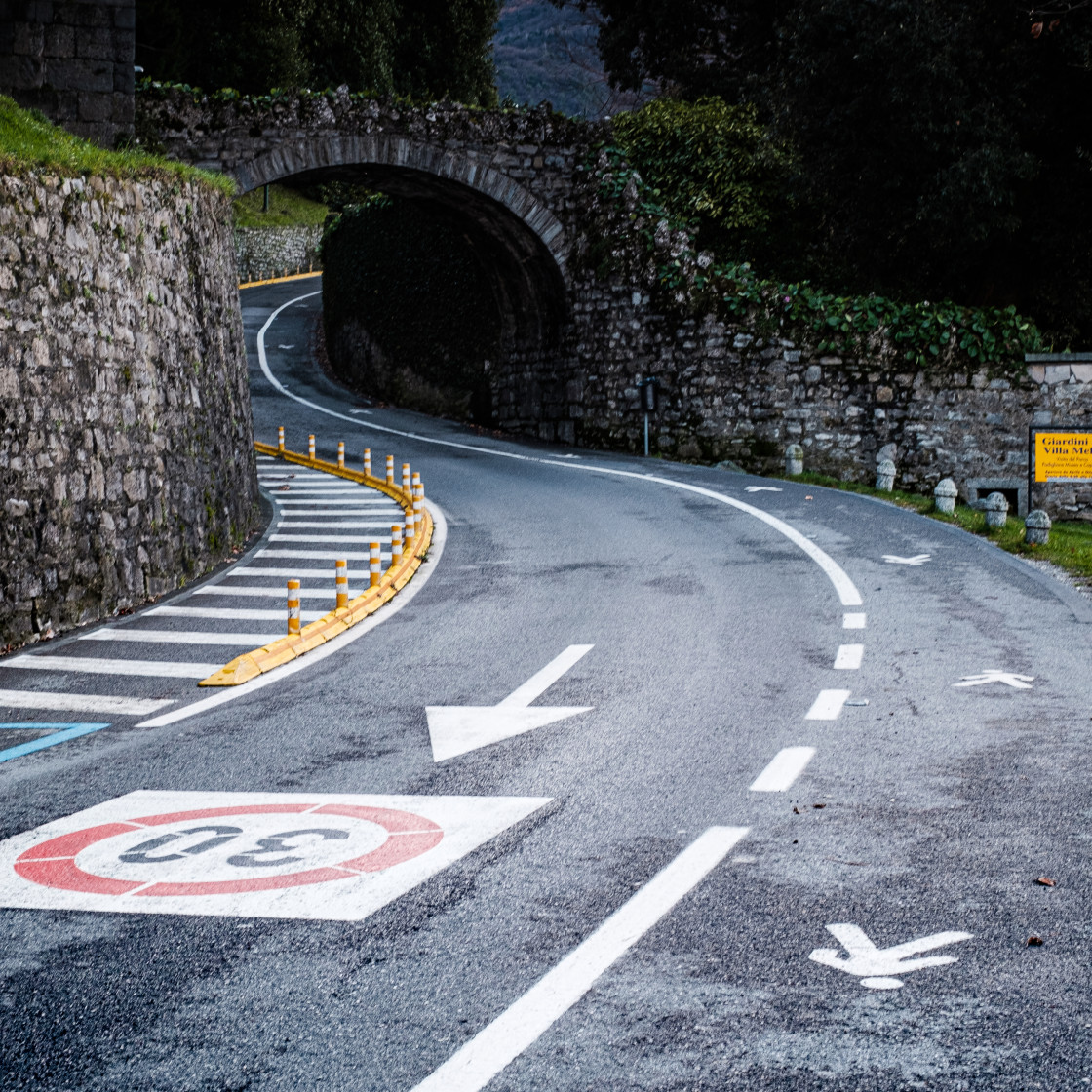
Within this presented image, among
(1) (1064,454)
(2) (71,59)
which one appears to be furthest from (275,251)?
(1) (1064,454)

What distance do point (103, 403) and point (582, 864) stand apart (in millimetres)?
8688

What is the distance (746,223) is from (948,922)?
1117 inches

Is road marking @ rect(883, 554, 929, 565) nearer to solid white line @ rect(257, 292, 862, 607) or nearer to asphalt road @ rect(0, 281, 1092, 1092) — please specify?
solid white line @ rect(257, 292, 862, 607)

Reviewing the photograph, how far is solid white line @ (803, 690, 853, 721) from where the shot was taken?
801cm

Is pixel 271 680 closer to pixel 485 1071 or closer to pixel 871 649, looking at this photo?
pixel 871 649

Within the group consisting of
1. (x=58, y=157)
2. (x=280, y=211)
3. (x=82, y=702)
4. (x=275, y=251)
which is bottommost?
(x=82, y=702)

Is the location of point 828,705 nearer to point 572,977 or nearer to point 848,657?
point 848,657

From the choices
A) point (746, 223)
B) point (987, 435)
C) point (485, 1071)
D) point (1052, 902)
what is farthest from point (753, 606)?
point (746, 223)

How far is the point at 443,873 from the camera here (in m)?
5.28

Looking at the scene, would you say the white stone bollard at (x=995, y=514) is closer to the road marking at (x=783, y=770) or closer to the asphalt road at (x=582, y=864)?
the asphalt road at (x=582, y=864)

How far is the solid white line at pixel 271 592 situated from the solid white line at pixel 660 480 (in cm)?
514

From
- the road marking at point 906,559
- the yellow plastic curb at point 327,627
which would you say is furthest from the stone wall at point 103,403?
the road marking at point 906,559

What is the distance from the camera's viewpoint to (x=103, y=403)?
12.2m

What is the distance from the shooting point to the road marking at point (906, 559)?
1404 centimetres
